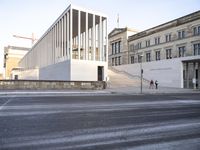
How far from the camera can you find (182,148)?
5.12 metres

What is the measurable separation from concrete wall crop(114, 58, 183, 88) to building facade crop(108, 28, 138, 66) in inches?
540

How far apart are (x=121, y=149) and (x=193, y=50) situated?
42.1m

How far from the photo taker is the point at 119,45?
67.2 meters

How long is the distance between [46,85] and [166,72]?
78.9 feet

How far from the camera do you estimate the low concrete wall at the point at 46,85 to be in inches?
1106

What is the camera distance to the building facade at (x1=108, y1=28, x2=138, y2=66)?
63744 millimetres

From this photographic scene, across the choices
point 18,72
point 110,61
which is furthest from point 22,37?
point 110,61

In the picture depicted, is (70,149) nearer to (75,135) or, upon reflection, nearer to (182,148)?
(75,135)

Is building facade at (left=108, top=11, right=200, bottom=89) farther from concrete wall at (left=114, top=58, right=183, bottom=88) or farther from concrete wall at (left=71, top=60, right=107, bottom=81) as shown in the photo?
concrete wall at (left=71, top=60, right=107, bottom=81)

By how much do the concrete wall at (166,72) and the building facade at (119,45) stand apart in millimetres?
13723

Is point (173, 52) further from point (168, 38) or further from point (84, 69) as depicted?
point (84, 69)

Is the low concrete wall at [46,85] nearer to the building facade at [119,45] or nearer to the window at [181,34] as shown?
the window at [181,34]

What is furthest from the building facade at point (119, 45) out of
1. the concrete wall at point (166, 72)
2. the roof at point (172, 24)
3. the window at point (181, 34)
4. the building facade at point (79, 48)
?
the building facade at point (79, 48)

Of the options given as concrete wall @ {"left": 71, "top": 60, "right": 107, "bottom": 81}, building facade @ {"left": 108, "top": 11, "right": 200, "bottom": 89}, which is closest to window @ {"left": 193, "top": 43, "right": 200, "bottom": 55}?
building facade @ {"left": 108, "top": 11, "right": 200, "bottom": 89}
